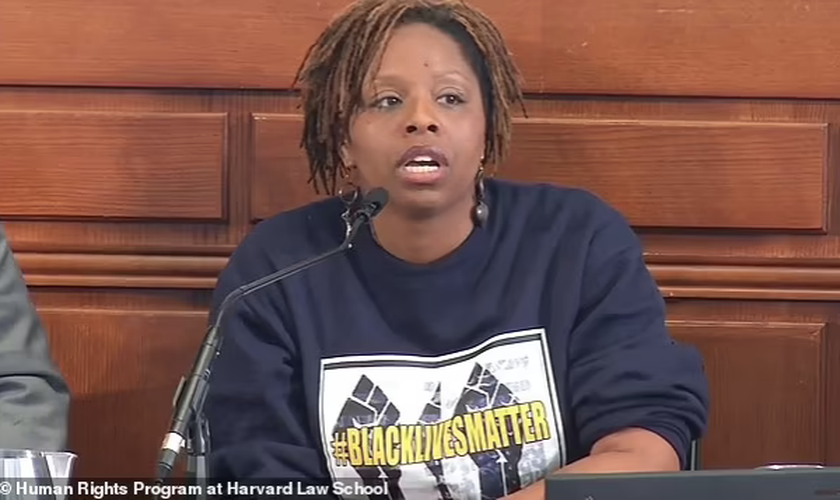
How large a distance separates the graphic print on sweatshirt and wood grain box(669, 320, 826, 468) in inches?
16.7

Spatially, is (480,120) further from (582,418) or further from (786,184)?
(786,184)

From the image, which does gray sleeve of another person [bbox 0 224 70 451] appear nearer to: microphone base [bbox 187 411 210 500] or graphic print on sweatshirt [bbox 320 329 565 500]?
graphic print on sweatshirt [bbox 320 329 565 500]

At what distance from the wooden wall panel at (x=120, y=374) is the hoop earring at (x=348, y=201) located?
33 cm

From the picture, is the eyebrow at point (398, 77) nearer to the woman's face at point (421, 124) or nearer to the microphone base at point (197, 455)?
the woman's face at point (421, 124)

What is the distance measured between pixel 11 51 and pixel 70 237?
0.28 metres

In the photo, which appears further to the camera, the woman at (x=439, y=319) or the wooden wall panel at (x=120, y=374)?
the wooden wall panel at (x=120, y=374)

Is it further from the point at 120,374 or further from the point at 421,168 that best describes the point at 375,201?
the point at 120,374

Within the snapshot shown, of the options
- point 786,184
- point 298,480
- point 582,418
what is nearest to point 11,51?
point 298,480

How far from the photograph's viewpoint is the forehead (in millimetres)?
1479

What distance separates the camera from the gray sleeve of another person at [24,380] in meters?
1.47

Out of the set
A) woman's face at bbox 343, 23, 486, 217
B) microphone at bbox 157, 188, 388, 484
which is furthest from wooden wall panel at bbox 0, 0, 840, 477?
microphone at bbox 157, 188, 388, 484

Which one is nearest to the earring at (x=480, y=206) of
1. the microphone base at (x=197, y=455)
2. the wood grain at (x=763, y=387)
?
the wood grain at (x=763, y=387)

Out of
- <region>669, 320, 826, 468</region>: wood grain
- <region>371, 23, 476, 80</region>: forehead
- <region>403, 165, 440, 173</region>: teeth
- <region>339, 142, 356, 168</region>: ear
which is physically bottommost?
<region>669, 320, 826, 468</region>: wood grain

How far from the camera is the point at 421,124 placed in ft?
4.75
